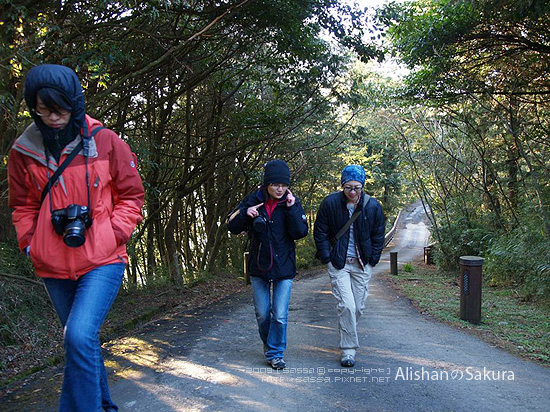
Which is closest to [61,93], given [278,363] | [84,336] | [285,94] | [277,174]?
[84,336]

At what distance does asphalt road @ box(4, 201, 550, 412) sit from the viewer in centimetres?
353

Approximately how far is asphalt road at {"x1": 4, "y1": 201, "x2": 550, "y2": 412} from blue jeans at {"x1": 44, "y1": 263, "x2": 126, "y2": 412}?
104 cm


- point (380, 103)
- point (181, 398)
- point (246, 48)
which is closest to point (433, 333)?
point (181, 398)

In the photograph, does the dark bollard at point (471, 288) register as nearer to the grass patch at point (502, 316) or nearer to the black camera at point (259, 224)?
the grass patch at point (502, 316)

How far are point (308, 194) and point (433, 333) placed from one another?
1706cm

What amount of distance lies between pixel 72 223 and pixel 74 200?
21 cm

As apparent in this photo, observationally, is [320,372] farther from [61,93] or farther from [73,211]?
[61,93]

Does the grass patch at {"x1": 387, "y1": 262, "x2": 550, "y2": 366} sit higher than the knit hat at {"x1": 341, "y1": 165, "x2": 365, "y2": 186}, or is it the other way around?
the knit hat at {"x1": 341, "y1": 165, "x2": 365, "y2": 186}

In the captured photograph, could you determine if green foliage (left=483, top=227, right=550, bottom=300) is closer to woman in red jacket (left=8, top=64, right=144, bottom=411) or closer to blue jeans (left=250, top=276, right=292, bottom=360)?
blue jeans (left=250, top=276, right=292, bottom=360)

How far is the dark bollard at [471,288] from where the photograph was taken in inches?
253

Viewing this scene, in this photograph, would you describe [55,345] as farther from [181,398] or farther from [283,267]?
[283,267]

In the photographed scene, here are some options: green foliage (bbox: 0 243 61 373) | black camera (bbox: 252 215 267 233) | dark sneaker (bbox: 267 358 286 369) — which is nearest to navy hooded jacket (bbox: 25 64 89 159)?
black camera (bbox: 252 215 267 233)

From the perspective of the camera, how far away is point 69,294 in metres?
2.63

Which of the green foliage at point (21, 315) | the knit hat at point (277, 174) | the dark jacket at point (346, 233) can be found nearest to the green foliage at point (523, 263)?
the dark jacket at point (346, 233)
